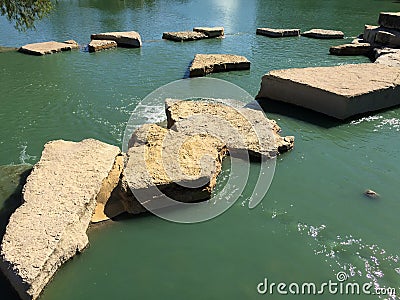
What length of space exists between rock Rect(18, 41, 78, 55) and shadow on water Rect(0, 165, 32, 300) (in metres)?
6.36

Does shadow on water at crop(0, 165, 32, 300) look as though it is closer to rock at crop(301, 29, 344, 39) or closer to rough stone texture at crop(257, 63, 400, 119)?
rough stone texture at crop(257, 63, 400, 119)

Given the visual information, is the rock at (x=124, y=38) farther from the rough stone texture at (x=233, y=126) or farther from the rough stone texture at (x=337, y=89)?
the rough stone texture at (x=233, y=126)

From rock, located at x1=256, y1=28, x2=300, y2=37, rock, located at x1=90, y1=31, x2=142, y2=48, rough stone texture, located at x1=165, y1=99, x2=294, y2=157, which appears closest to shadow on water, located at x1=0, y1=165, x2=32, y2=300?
rough stone texture, located at x1=165, y1=99, x2=294, y2=157

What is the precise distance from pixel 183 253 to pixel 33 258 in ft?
4.17

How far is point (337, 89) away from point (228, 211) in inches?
134

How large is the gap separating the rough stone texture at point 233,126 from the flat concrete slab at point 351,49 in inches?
240

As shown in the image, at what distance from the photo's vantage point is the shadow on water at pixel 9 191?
376 cm

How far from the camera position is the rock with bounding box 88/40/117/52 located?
10797mm

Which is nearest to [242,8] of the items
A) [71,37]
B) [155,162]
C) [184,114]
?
[71,37]

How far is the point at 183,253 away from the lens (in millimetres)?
3629

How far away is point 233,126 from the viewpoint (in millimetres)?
5590

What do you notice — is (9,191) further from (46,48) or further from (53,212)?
(46,48)

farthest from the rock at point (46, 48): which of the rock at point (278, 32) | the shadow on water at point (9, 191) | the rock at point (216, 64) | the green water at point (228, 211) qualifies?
the shadow on water at point (9, 191)

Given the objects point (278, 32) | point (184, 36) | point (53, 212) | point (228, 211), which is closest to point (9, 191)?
point (53, 212)
